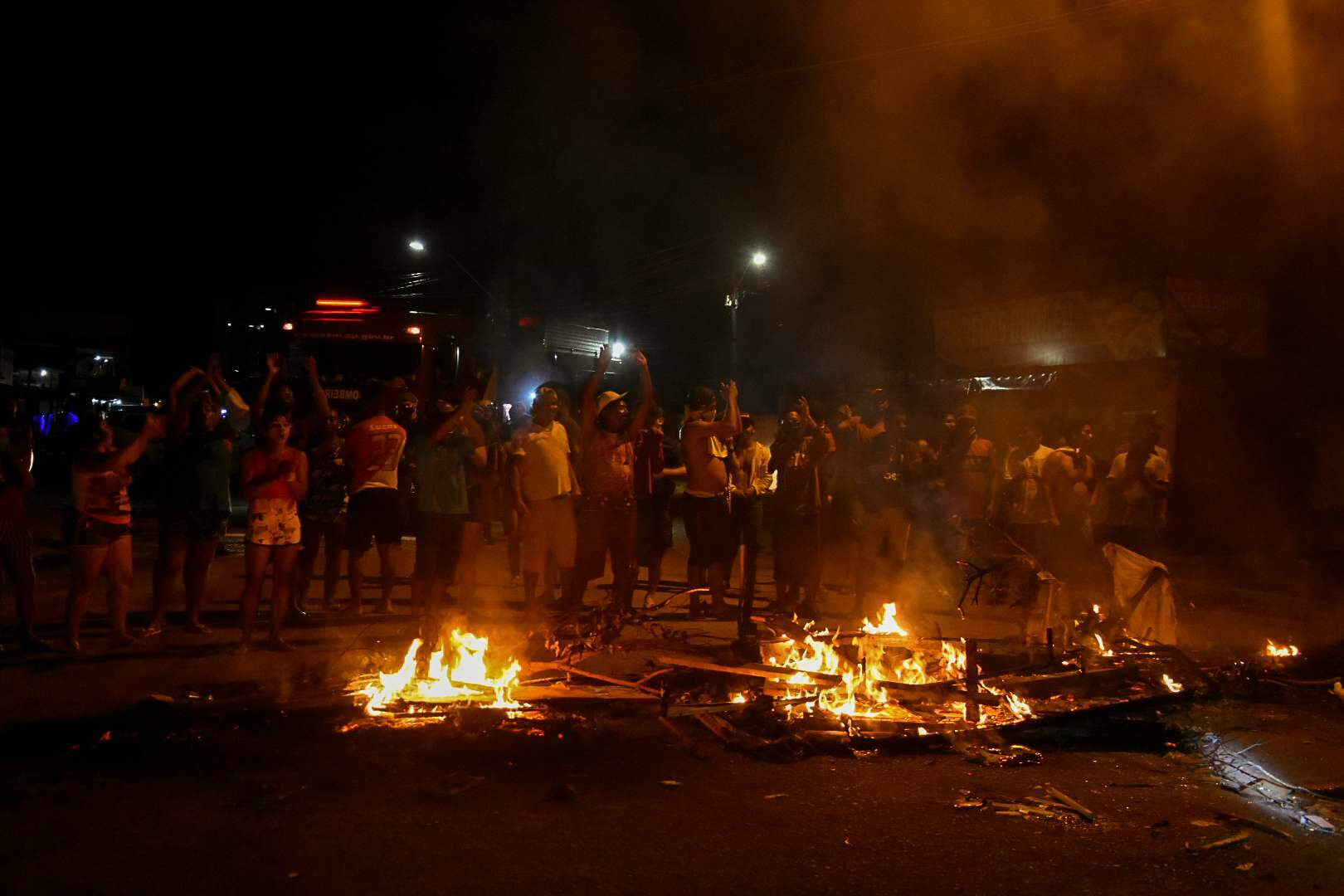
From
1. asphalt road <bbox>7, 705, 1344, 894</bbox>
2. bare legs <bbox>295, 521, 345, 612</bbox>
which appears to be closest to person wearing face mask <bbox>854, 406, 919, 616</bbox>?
asphalt road <bbox>7, 705, 1344, 894</bbox>

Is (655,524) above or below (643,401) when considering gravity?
below

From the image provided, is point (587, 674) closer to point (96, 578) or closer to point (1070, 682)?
point (1070, 682)

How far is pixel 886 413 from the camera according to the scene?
806 cm

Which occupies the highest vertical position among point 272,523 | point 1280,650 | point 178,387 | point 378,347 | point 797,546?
point 378,347

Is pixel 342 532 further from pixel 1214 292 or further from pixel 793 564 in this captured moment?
pixel 1214 292

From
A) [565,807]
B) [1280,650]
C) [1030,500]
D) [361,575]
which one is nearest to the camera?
[565,807]

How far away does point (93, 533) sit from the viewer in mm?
5863

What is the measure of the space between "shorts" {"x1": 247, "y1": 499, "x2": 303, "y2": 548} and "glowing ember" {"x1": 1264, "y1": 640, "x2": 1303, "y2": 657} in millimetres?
6811

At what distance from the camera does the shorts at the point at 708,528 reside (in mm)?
7758

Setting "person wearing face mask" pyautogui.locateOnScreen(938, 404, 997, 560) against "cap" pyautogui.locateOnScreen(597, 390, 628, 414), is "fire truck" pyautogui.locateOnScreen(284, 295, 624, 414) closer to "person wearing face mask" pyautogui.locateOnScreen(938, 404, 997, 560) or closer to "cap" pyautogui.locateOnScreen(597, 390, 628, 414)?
"cap" pyautogui.locateOnScreen(597, 390, 628, 414)

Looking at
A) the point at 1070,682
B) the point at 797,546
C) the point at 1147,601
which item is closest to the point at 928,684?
the point at 1070,682

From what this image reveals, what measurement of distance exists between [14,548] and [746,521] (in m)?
5.43

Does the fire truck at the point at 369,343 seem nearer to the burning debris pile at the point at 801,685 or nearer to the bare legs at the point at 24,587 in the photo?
the bare legs at the point at 24,587

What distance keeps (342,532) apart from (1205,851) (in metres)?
6.32
